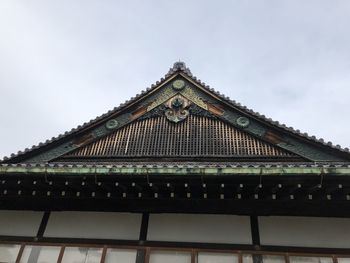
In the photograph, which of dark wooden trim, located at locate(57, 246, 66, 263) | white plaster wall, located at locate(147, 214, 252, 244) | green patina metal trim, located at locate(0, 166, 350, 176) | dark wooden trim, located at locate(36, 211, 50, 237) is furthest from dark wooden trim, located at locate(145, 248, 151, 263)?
dark wooden trim, located at locate(36, 211, 50, 237)

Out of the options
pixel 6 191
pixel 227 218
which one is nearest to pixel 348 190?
pixel 227 218

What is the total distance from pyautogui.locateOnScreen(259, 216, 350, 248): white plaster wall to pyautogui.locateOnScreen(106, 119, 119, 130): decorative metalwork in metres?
5.24

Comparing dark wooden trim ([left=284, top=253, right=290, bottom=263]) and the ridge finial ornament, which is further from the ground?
the ridge finial ornament

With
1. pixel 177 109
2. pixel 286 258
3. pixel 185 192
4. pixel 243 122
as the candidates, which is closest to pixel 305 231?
pixel 286 258

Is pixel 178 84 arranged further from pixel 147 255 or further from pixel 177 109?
pixel 147 255

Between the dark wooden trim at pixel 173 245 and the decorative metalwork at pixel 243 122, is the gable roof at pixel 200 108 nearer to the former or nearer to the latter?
the decorative metalwork at pixel 243 122

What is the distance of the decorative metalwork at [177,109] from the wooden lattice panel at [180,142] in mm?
151

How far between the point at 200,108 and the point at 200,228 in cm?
448

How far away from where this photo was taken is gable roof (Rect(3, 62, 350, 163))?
27.8 ft

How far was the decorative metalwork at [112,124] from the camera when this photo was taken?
9859 millimetres

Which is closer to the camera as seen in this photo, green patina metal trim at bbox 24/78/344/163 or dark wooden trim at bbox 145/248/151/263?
dark wooden trim at bbox 145/248/151/263

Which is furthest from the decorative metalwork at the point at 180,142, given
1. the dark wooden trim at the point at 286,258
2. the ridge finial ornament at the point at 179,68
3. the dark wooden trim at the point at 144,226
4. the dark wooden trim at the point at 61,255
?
the dark wooden trim at the point at 61,255

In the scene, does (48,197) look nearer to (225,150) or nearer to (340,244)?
(225,150)

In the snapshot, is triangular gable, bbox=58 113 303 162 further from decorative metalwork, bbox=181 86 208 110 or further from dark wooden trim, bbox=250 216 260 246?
dark wooden trim, bbox=250 216 260 246
